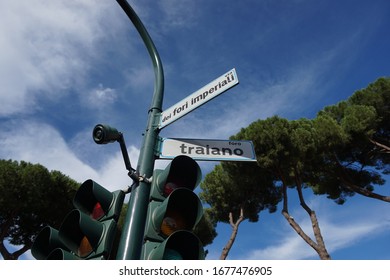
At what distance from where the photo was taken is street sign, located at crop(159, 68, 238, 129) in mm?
2721

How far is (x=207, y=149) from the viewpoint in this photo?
2760 mm

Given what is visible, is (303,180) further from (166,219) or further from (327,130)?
(166,219)

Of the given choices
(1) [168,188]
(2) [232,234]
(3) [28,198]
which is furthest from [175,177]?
(2) [232,234]

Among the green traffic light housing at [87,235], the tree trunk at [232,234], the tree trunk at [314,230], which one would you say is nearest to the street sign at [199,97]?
the green traffic light housing at [87,235]

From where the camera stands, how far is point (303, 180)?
16.7 m

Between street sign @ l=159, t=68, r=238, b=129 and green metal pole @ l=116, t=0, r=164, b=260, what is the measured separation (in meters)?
0.13

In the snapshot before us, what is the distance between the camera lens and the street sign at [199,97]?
272 centimetres

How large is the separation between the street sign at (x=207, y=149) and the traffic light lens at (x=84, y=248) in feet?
2.97

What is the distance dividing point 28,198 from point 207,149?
45.3ft

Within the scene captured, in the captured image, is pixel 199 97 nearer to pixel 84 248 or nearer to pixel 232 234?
pixel 84 248

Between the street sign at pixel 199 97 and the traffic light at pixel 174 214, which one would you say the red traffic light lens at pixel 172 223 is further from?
the street sign at pixel 199 97

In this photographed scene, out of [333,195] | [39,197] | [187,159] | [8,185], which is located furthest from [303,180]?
[187,159]
